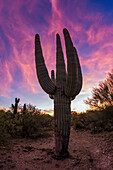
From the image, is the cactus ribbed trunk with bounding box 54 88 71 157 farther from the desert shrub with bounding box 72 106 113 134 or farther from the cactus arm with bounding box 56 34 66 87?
the desert shrub with bounding box 72 106 113 134

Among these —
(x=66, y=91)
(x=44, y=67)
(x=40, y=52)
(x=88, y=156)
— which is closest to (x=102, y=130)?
(x=88, y=156)

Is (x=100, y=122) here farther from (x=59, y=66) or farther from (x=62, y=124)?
(x=59, y=66)

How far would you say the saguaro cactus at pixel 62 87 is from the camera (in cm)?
358

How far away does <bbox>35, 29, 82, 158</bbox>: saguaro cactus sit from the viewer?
358cm

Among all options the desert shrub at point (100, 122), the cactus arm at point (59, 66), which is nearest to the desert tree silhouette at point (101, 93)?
the desert shrub at point (100, 122)

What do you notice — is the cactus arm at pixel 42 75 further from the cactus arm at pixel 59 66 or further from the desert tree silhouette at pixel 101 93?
the desert tree silhouette at pixel 101 93

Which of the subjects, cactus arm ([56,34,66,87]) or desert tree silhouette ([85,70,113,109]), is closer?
cactus arm ([56,34,66,87])

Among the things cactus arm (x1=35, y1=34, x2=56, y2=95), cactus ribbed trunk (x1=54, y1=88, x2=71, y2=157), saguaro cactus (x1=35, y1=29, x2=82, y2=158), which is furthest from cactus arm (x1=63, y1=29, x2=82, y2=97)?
cactus arm (x1=35, y1=34, x2=56, y2=95)

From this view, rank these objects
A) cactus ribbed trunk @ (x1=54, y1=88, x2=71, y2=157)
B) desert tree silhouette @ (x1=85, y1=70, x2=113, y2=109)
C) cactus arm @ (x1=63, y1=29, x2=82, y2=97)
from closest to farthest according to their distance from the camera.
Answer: cactus arm @ (x1=63, y1=29, x2=82, y2=97) < cactus ribbed trunk @ (x1=54, y1=88, x2=71, y2=157) < desert tree silhouette @ (x1=85, y1=70, x2=113, y2=109)

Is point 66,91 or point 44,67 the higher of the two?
point 44,67

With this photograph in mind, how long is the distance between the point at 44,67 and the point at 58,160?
2.75 meters

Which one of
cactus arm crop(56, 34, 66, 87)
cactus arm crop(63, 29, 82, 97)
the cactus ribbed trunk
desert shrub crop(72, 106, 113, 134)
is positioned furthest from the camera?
desert shrub crop(72, 106, 113, 134)

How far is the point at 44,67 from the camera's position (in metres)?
4.21

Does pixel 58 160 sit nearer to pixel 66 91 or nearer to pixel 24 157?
pixel 24 157
